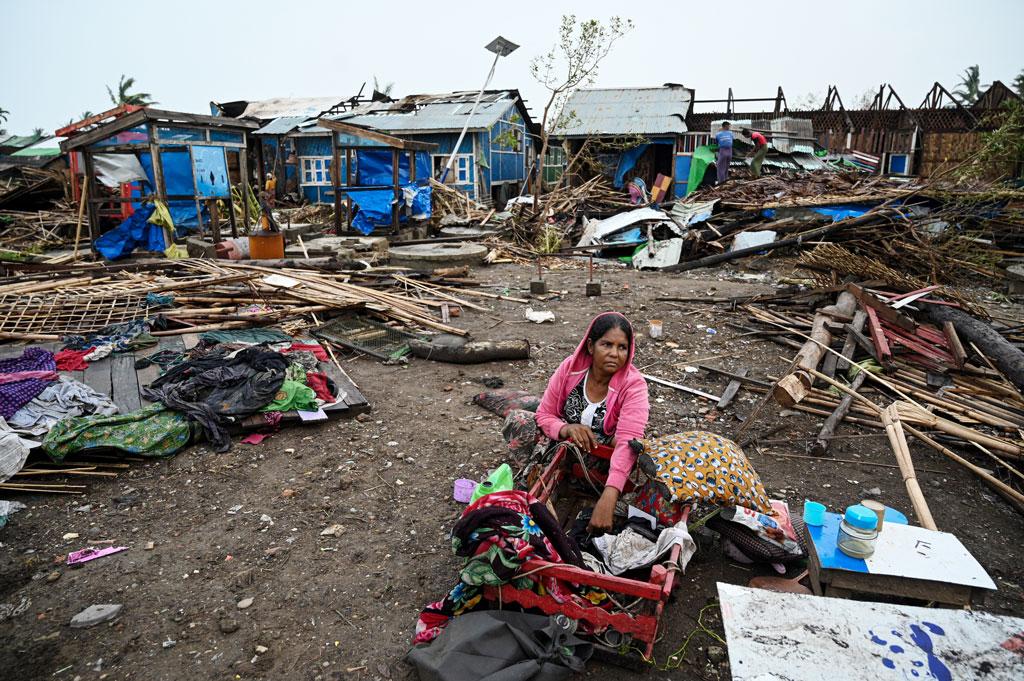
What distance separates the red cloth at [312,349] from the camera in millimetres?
6188

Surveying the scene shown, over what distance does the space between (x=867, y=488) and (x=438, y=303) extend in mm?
5723

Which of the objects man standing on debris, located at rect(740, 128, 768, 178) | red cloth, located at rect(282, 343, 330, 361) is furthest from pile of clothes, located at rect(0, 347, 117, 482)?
man standing on debris, located at rect(740, 128, 768, 178)

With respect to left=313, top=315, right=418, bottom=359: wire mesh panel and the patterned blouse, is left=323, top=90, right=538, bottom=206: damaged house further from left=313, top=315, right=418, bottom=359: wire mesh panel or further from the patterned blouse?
the patterned blouse

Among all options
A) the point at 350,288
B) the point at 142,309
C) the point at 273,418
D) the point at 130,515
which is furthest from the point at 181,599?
the point at 350,288

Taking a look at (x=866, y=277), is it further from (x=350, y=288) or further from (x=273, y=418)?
(x=273, y=418)

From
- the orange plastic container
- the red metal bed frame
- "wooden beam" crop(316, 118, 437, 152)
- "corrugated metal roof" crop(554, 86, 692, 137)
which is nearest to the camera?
the red metal bed frame

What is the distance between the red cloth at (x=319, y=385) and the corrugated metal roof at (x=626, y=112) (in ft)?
53.1

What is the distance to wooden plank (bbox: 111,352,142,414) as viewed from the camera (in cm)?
489

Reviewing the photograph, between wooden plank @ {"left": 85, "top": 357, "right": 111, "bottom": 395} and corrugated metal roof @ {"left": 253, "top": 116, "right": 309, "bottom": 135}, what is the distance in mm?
18469

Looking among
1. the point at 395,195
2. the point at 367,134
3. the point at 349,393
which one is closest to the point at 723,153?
the point at 395,195

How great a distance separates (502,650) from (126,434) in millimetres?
3390

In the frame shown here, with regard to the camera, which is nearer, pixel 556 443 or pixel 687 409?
pixel 556 443

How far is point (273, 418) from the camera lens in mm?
4789

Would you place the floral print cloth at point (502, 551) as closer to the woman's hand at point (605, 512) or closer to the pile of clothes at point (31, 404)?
the woman's hand at point (605, 512)
